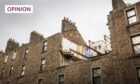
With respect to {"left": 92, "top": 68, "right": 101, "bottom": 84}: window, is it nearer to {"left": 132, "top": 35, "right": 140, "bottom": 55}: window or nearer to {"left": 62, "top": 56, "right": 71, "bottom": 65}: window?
{"left": 132, "top": 35, "right": 140, "bottom": 55}: window

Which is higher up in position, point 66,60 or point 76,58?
point 76,58

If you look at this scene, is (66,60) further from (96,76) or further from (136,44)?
(136,44)

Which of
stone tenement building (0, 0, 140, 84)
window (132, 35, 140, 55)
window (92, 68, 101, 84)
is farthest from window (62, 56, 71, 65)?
window (132, 35, 140, 55)

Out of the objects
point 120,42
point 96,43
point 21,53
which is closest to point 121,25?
point 120,42

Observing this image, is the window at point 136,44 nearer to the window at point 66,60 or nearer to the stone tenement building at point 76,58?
the stone tenement building at point 76,58

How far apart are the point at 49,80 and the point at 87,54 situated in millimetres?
9453

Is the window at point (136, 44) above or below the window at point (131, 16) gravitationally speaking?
below

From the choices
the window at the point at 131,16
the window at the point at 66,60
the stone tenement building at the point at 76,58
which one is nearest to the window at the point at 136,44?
the stone tenement building at the point at 76,58

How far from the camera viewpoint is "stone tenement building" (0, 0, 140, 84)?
1655 centimetres

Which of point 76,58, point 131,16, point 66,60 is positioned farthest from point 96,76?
point 76,58

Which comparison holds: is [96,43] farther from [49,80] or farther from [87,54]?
[49,80]

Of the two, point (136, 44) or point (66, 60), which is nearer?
point (136, 44)

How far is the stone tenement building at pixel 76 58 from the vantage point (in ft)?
54.3

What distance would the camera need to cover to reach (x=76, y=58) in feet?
85.8
